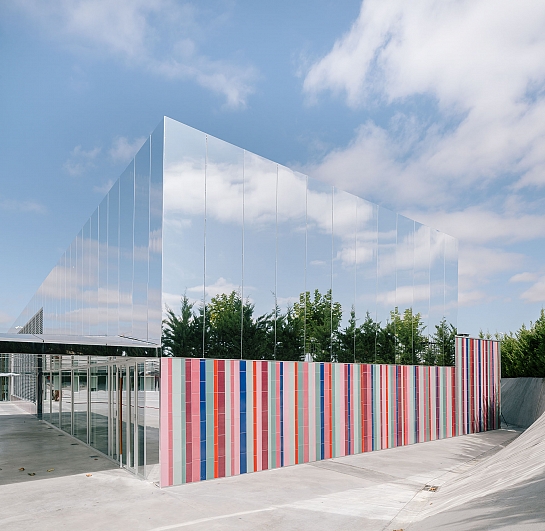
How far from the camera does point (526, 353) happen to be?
27141 mm

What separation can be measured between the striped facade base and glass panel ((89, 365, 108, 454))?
14.5 feet

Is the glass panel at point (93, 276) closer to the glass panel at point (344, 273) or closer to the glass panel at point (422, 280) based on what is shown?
the glass panel at point (344, 273)

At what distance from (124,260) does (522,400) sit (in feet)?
68.2

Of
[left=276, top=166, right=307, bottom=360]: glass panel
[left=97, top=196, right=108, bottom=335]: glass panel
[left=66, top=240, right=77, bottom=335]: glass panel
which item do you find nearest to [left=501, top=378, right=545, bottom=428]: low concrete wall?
[left=276, top=166, right=307, bottom=360]: glass panel

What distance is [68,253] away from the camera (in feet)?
82.2

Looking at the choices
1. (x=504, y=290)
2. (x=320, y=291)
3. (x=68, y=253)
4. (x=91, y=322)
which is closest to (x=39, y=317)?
(x=68, y=253)

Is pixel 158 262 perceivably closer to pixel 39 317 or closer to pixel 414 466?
pixel 414 466

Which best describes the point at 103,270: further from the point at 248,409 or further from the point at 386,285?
the point at 386,285

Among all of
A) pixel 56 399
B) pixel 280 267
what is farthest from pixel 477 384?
pixel 56 399

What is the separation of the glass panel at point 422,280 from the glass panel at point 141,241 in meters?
11.0

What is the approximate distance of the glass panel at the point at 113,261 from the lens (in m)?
16.3

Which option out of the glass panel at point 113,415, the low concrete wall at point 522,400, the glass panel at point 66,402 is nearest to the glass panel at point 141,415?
the glass panel at point 113,415

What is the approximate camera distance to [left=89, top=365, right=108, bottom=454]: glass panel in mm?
15891

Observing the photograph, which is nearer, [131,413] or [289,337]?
[131,413]
